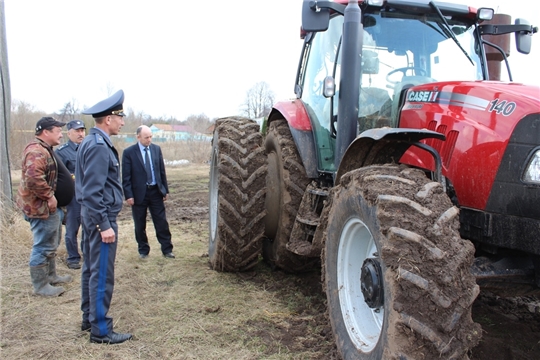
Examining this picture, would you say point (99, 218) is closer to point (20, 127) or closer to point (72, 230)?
point (72, 230)

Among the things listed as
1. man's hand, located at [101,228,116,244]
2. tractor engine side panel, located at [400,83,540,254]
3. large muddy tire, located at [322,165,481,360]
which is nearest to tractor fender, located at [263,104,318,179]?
tractor engine side panel, located at [400,83,540,254]

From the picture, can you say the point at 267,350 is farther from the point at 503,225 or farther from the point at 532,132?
the point at 532,132

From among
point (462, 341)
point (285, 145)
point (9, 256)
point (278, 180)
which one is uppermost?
point (285, 145)

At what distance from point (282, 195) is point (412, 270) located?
2366 millimetres

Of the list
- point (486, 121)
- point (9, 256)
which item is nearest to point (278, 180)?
point (486, 121)

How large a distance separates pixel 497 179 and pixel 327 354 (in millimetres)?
1618

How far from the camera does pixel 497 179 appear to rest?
2449 millimetres

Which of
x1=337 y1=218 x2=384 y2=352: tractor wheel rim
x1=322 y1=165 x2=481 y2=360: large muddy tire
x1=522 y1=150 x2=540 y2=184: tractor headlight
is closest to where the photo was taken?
x1=322 y1=165 x2=481 y2=360: large muddy tire

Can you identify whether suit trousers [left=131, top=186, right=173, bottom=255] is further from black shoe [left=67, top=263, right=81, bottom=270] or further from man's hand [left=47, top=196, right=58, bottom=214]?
man's hand [left=47, top=196, right=58, bottom=214]

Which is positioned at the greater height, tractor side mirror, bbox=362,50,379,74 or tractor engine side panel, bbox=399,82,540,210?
tractor side mirror, bbox=362,50,379,74

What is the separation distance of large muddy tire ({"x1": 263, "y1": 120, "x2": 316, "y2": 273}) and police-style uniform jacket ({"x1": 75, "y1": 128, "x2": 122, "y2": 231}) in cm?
154

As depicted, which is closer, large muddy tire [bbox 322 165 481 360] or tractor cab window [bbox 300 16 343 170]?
large muddy tire [bbox 322 165 481 360]

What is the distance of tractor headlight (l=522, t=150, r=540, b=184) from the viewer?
7.49 ft

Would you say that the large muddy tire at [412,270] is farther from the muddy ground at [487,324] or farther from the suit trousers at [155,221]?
the suit trousers at [155,221]
